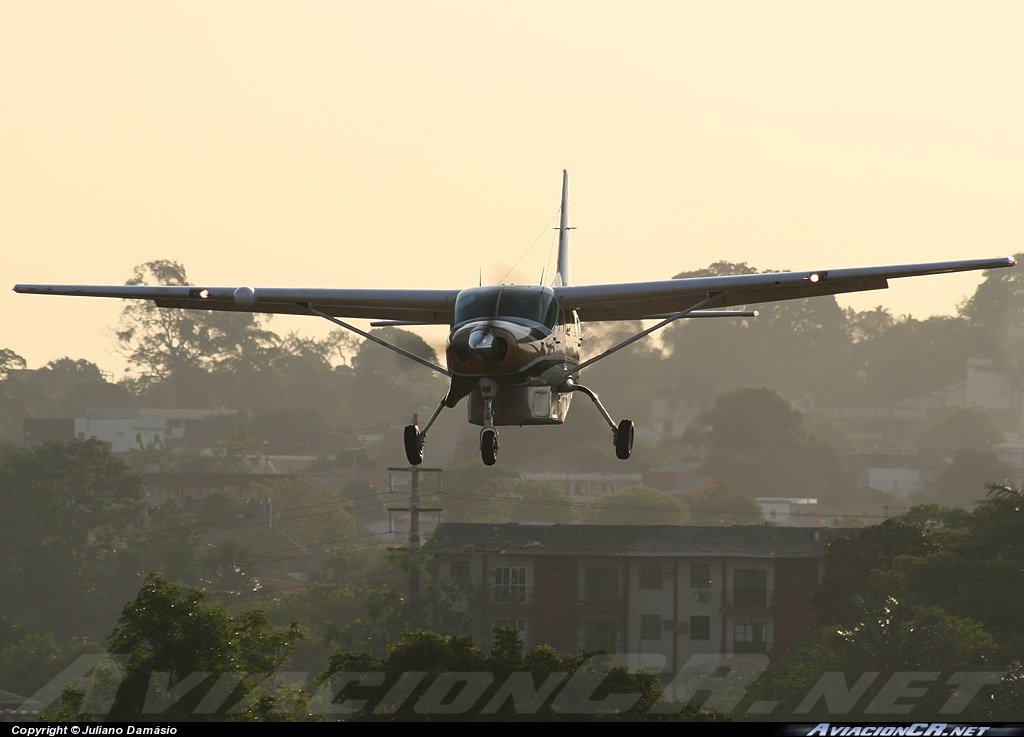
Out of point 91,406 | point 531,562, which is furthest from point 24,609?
point 91,406

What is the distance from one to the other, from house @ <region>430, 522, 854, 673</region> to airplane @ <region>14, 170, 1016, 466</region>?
45.1m

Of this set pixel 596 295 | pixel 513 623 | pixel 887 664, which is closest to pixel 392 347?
pixel 596 295

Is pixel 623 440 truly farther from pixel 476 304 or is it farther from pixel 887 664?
pixel 887 664

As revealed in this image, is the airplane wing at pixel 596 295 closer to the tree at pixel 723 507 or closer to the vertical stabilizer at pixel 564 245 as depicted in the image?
the vertical stabilizer at pixel 564 245

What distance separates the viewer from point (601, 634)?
265 feet

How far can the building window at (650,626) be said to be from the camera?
80938mm

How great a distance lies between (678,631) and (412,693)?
119 feet

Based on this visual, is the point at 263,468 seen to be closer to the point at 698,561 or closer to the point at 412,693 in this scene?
the point at 698,561

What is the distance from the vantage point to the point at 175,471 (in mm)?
138500

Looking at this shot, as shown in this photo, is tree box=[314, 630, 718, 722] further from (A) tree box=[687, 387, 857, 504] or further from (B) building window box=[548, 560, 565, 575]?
(A) tree box=[687, 387, 857, 504]

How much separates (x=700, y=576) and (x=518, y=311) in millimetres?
54919

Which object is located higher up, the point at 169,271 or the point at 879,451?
the point at 169,271

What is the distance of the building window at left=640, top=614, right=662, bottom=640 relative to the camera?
266 feet

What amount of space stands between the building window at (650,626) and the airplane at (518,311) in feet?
155
